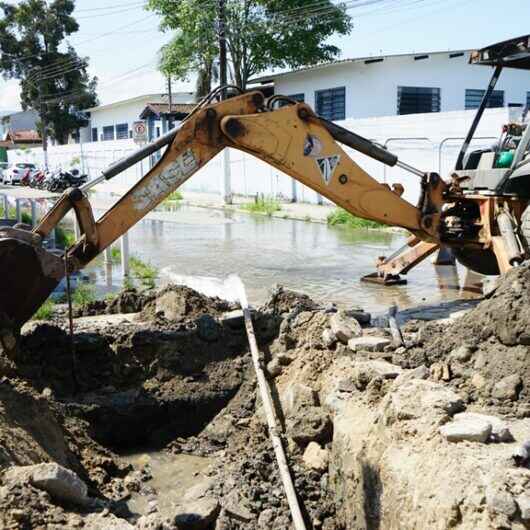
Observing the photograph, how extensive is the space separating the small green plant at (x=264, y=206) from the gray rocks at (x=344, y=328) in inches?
658

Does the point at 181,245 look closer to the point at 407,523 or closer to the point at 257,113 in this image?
the point at 257,113

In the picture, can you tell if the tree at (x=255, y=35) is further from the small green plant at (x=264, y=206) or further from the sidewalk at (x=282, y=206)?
the small green plant at (x=264, y=206)

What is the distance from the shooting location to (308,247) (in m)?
16.1

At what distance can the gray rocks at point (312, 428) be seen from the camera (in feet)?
18.1

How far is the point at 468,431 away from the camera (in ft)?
13.5

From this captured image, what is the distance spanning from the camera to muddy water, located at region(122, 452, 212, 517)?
5305 millimetres

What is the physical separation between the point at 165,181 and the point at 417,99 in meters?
25.9

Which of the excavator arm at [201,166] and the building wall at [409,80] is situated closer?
the excavator arm at [201,166]

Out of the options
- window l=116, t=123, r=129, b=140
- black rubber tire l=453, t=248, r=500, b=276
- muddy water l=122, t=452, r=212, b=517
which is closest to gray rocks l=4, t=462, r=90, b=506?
muddy water l=122, t=452, r=212, b=517

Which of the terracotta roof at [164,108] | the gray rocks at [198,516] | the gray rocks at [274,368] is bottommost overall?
the gray rocks at [198,516]

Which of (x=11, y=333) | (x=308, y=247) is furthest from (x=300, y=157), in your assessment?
(x=308, y=247)

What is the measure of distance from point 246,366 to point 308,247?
908cm

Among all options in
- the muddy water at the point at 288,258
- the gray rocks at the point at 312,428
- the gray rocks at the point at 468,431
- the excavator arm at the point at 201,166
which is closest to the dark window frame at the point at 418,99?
the muddy water at the point at 288,258

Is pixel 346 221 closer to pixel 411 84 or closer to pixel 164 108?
pixel 411 84
